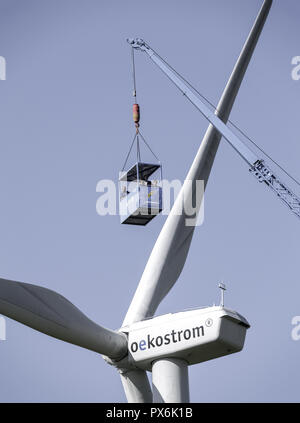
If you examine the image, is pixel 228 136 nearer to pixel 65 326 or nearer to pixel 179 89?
pixel 179 89

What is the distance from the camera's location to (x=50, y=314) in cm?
3869

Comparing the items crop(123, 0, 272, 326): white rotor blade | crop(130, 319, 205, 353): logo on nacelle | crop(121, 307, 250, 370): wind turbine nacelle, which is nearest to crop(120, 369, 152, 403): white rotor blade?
crop(121, 307, 250, 370): wind turbine nacelle

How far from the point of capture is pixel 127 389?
141 feet

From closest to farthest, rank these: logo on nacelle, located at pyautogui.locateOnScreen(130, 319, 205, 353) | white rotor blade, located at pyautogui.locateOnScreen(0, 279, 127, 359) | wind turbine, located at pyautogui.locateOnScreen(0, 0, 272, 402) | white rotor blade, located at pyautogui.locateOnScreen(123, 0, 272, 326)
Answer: white rotor blade, located at pyautogui.locateOnScreen(0, 279, 127, 359) < wind turbine, located at pyautogui.locateOnScreen(0, 0, 272, 402) < logo on nacelle, located at pyautogui.locateOnScreen(130, 319, 205, 353) < white rotor blade, located at pyautogui.locateOnScreen(123, 0, 272, 326)

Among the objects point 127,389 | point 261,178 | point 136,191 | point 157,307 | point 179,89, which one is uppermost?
point 179,89

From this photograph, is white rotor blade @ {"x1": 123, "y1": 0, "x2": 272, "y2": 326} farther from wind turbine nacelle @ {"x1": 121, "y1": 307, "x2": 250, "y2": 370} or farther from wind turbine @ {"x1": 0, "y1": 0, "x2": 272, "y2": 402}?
wind turbine nacelle @ {"x1": 121, "y1": 307, "x2": 250, "y2": 370}

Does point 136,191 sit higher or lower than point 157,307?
higher

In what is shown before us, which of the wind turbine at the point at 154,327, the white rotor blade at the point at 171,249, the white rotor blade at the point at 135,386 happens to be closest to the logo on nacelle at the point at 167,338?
the wind turbine at the point at 154,327

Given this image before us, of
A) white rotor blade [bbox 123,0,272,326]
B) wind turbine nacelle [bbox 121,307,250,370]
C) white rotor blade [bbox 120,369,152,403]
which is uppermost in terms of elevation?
white rotor blade [bbox 123,0,272,326]

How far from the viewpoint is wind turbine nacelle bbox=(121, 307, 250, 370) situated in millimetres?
40156

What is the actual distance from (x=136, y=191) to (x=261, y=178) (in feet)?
55.0
